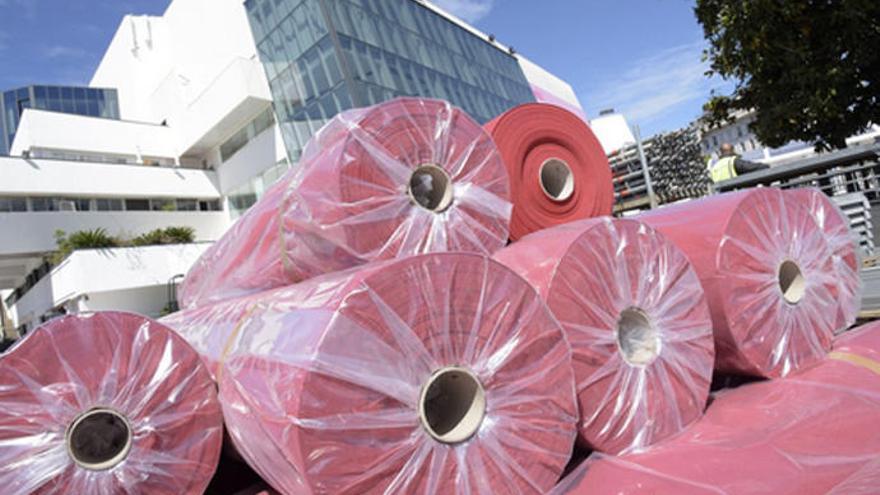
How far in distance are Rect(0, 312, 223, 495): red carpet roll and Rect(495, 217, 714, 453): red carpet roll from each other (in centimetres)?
123

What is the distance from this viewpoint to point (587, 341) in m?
1.96

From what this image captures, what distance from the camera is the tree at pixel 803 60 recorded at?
5.83 m

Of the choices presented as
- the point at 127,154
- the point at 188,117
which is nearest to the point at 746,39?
the point at 188,117

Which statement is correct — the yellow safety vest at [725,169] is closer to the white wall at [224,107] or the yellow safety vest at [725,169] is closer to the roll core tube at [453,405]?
the roll core tube at [453,405]

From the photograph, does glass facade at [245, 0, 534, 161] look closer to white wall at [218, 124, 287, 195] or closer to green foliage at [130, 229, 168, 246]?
white wall at [218, 124, 287, 195]

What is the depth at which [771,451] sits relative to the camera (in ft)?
5.92

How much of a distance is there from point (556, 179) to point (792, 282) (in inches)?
49.0

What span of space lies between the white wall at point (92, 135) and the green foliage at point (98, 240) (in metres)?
4.47

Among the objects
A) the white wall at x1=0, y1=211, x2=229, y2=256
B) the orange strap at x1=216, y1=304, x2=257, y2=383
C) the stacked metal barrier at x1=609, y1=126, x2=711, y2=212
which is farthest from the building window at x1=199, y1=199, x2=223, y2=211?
the orange strap at x1=216, y1=304, x2=257, y2=383

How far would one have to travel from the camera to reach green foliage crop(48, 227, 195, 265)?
1614cm

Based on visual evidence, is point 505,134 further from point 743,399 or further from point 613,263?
point 743,399

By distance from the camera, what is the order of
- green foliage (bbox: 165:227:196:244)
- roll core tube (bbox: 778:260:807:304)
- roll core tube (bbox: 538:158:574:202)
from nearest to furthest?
roll core tube (bbox: 778:260:807:304) → roll core tube (bbox: 538:158:574:202) → green foliage (bbox: 165:227:196:244)

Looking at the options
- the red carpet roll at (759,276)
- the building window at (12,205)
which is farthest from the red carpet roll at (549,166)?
the building window at (12,205)

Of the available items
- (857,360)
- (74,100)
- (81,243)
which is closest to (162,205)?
(81,243)
